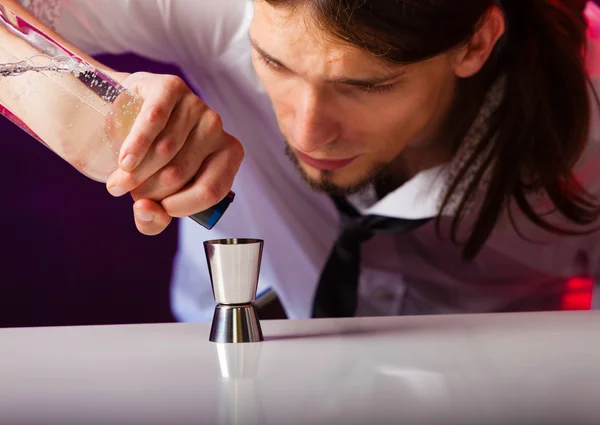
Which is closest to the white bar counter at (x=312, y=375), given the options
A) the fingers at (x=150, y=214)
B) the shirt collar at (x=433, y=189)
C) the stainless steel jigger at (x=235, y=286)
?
the stainless steel jigger at (x=235, y=286)

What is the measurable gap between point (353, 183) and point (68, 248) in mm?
520

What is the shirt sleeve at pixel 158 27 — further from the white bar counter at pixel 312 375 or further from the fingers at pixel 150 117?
the white bar counter at pixel 312 375

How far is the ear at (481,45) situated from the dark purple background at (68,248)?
50cm

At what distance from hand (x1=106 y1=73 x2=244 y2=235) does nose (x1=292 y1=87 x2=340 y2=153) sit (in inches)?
12.3

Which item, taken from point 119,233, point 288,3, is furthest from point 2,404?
point 288,3

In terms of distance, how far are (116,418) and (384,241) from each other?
0.81 meters

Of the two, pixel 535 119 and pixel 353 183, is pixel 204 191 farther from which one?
pixel 535 119

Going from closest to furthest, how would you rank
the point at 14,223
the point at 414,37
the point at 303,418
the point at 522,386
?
the point at 303,418, the point at 522,386, the point at 414,37, the point at 14,223

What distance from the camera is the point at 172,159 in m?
0.96

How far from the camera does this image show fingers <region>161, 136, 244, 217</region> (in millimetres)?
939

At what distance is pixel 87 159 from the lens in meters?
0.97

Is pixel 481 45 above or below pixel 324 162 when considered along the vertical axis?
above

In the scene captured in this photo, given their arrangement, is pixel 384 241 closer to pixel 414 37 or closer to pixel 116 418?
pixel 414 37

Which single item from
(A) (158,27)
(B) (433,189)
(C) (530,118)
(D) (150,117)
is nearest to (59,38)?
(A) (158,27)
